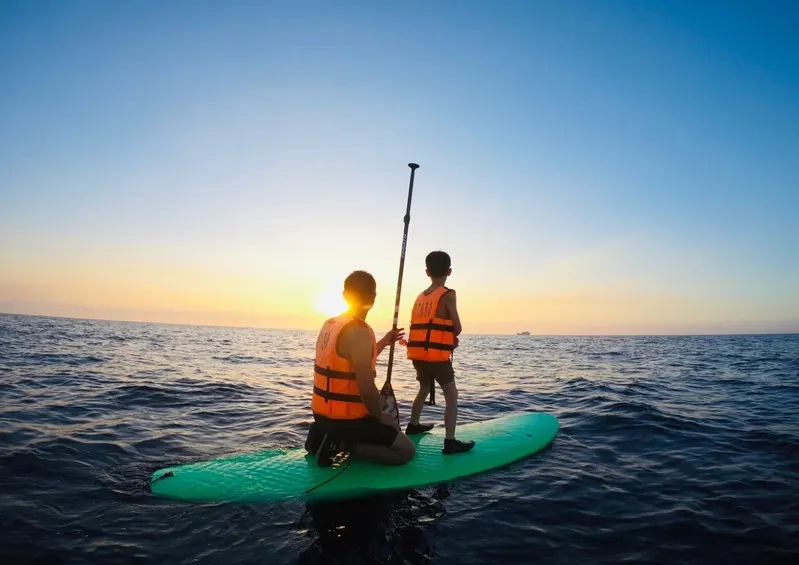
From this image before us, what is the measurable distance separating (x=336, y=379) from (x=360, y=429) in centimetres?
70

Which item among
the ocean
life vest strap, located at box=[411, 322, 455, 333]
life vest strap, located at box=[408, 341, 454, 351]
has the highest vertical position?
life vest strap, located at box=[411, 322, 455, 333]

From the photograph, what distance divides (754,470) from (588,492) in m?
2.56

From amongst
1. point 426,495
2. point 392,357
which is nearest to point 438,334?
point 392,357

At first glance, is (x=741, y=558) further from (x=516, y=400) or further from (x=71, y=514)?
(x=516, y=400)

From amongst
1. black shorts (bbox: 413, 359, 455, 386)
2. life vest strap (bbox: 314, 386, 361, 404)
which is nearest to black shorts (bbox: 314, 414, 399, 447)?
life vest strap (bbox: 314, 386, 361, 404)

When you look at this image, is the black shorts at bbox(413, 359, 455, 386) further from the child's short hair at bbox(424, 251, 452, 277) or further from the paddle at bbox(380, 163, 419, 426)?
the child's short hair at bbox(424, 251, 452, 277)

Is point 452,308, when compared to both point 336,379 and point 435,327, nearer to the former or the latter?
point 435,327

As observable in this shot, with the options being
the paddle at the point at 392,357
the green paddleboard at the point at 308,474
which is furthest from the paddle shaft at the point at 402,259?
the green paddleboard at the point at 308,474

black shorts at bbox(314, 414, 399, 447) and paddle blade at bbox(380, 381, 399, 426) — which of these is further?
paddle blade at bbox(380, 381, 399, 426)

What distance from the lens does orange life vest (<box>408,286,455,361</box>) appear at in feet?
19.8

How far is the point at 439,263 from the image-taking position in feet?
20.1

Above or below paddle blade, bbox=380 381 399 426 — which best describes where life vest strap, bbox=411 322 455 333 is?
above

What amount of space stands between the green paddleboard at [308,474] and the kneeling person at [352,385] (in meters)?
0.28

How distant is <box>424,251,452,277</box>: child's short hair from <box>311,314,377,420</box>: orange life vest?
174cm
